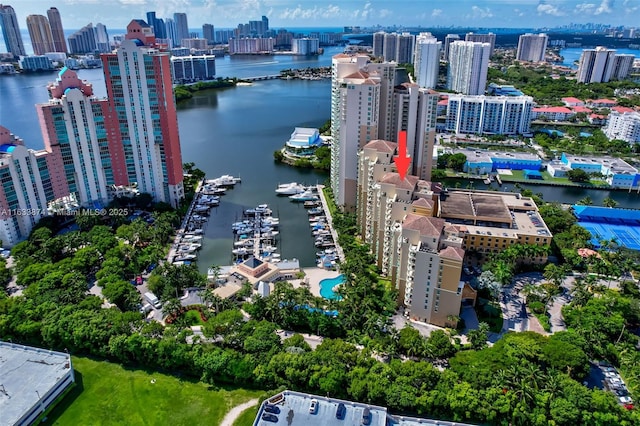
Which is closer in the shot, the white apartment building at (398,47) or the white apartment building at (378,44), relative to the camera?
the white apartment building at (398,47)

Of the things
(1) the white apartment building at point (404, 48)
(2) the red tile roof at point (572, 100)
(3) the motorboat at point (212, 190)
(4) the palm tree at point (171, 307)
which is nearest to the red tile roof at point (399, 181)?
(4) the palm tree at point (171, 307)

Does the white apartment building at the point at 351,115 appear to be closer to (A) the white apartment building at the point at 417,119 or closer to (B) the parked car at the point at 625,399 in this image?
(A) the white apartment building at the point at 417,119

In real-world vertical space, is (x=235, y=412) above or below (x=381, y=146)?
below

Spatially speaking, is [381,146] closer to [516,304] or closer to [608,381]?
[516,304]

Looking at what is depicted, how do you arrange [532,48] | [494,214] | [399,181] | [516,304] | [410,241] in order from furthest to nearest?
[532,48]
[494,214]
[399,181]
[516,304]
[410,241]

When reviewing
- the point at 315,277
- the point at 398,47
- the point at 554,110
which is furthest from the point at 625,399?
the point at 398,47

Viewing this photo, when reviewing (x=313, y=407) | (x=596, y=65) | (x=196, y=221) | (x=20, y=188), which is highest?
(x=596, y=65)

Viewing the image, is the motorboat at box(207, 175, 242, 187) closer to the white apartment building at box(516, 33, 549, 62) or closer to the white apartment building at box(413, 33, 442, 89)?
the white apartment building at box(413, 33, 442, 89)
